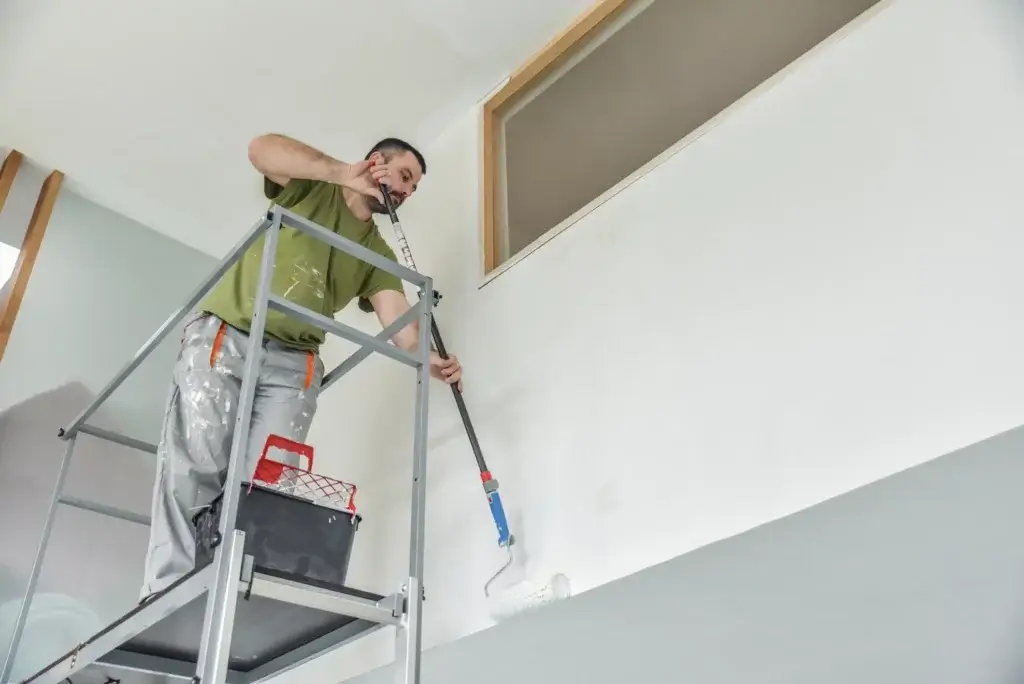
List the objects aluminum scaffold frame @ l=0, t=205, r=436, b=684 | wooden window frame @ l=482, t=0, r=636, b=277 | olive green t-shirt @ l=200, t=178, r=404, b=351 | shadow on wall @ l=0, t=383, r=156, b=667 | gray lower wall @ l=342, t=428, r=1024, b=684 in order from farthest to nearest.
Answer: wooden window frame @ l=482, t=0, r=636, b=277
shadow on wall @ l=0, t=383, r=156, b=667
olive green t-shirt @ l=200, t=178, r=404, b=351
aluminum scaffold frame @ l=0, t=205, r=436, b=684
gray lower wall @ l=342, t=428, r=1024, b=684

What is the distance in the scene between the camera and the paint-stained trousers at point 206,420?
6.82 feet

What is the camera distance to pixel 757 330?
2006mm

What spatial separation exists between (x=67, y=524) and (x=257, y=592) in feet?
5.76

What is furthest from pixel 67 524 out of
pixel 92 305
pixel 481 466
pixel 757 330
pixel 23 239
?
pixel 757 330

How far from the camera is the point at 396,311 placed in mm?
2713

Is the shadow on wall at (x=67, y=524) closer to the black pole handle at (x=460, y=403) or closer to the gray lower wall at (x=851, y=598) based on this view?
the black pole handle at (x=460, y=403)

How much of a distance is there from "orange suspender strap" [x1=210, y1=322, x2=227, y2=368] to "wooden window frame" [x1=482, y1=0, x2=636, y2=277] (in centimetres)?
91

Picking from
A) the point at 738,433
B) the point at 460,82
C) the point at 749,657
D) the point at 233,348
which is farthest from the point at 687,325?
the point at 460,82

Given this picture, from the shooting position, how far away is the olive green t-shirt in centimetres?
238

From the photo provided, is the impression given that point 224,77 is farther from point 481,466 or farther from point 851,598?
point 851,598

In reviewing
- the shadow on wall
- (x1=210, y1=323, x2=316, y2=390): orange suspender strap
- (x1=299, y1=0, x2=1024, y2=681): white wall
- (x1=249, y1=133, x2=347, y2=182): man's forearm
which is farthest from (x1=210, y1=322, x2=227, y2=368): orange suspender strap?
the shadow on wall

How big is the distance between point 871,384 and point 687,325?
516mm

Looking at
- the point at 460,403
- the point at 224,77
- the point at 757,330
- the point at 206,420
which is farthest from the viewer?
the point at 224,77

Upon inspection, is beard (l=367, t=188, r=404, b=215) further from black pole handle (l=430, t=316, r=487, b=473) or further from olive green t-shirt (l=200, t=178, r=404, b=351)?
black pole handle (l=430, t=316, r=487, b=473)
